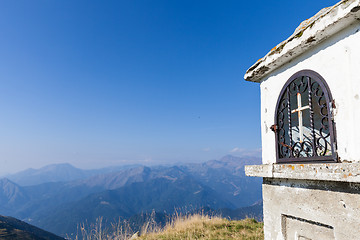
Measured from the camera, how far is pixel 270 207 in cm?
294

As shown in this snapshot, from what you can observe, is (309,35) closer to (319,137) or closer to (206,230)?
(319,137)

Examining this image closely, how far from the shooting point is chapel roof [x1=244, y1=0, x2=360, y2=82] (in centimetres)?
197

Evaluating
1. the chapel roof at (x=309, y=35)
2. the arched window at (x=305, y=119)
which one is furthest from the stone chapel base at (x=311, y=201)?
the chapel roof at (x=309, y=35)

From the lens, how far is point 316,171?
7.22 feet

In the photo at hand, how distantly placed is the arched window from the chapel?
1cm

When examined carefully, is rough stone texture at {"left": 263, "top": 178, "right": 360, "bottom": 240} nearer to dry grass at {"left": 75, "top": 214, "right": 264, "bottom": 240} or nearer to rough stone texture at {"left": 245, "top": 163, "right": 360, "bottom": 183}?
rough stone texture at {"left": 245, "top": 163, "right": 360, "bottom": 183}

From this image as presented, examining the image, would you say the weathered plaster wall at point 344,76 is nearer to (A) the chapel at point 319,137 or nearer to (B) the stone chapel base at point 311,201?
(A) the chapel at point 319,137

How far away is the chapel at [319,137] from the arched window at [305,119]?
0.4 inches

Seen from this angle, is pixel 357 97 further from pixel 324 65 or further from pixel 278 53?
pixel 278 53

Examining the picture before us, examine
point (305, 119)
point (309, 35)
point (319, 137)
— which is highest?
point (309, 35)

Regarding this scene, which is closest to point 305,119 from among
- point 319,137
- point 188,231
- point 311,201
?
point 319,137

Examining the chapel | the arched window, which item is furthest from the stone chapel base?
the arched window

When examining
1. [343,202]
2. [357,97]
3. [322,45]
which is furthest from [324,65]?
[343,202]

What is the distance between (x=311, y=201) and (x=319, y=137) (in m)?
0.69
